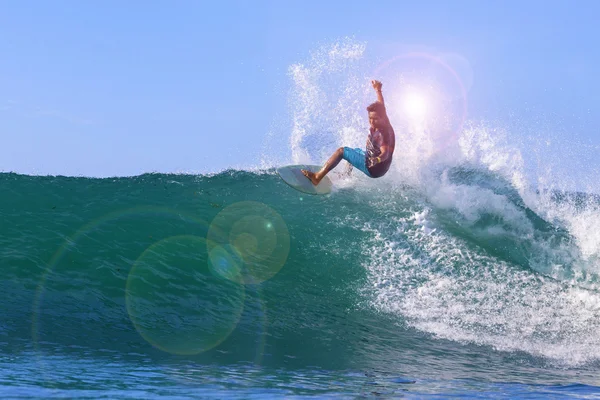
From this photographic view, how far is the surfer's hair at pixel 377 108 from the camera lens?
7.96 metres

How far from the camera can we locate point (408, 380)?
5.55m

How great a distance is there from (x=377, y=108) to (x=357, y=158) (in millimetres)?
871

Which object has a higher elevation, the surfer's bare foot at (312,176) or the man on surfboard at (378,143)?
the man on surfboard at (378,143)

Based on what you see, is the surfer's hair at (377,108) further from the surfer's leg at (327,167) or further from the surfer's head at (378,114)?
the surfer's leg at (327,167)

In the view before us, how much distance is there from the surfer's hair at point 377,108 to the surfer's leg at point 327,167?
35.2 inches

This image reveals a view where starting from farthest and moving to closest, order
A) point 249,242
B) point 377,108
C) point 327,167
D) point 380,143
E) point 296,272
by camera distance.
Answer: point 249,242, point 296,272, point 327,167, point 380,143, point 377,108

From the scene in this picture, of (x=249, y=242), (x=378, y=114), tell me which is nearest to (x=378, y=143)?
(x=378, y=114)

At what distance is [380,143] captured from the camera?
26.7 feet

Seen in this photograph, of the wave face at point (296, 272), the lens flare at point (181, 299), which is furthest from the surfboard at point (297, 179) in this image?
the lens flare at point (181, 299)

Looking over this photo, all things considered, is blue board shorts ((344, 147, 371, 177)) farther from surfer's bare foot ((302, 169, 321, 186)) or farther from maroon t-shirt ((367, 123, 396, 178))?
surfer's bare foot ((302, 169, 321, 186))

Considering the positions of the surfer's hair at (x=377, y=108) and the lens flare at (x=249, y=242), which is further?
the lens flare at (x=249, y=242)

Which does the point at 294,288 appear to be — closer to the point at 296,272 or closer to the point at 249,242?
the point at 296,272

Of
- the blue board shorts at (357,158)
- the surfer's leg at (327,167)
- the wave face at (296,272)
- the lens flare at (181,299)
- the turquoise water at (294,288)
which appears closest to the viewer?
the turquoise water at (294,288)

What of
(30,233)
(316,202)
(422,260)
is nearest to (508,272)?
(422,260)
